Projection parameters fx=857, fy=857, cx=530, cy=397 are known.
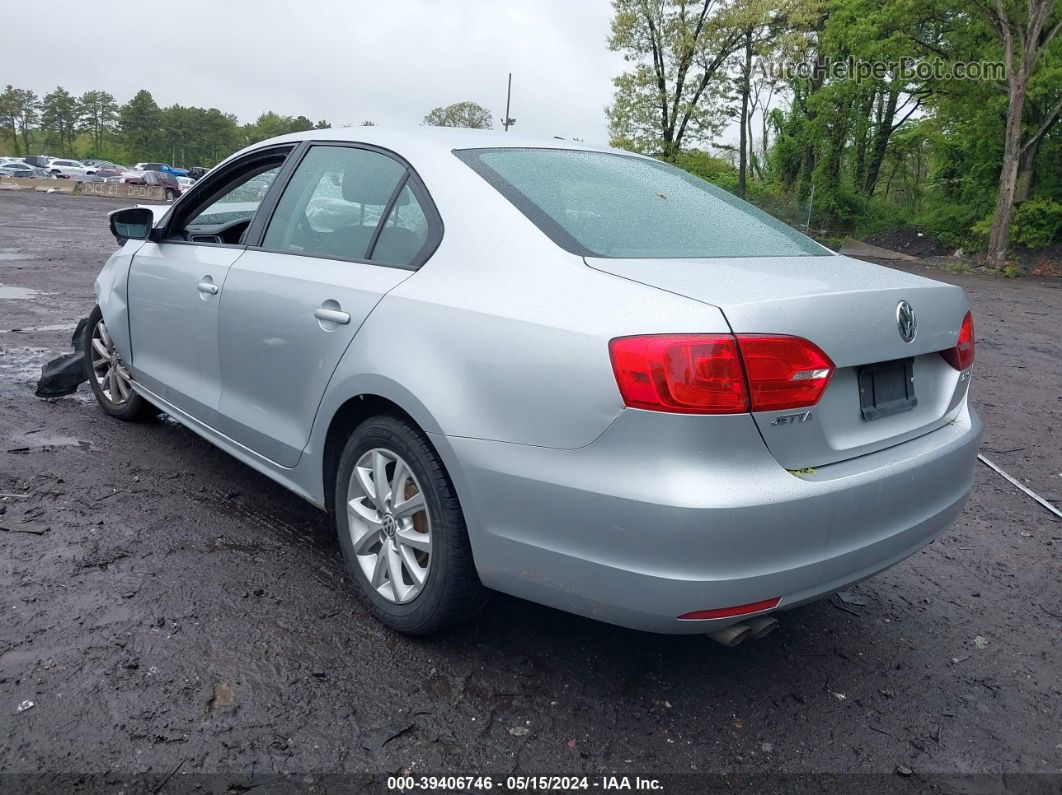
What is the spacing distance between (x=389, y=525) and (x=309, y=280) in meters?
0.97

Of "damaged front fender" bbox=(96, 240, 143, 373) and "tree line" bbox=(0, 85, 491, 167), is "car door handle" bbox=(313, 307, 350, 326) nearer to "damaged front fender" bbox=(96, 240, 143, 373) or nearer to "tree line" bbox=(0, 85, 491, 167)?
"damaged front fender" bbox=(96, 240, 143, 373)

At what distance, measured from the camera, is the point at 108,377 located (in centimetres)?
511

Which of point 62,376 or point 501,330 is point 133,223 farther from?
point 501,330

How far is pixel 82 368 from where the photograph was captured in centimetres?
561

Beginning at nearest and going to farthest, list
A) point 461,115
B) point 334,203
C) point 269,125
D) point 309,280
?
point 309,280 < point 334,203 < point 461,115 < point 269,125

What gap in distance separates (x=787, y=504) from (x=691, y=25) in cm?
3372

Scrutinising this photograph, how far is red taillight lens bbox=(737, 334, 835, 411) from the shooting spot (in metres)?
2.16

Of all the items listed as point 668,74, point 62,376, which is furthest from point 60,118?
point 62,376

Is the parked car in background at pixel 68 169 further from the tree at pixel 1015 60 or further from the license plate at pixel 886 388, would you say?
the license plate at pixel 886 388

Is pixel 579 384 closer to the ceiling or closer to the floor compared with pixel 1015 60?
closer to the floor

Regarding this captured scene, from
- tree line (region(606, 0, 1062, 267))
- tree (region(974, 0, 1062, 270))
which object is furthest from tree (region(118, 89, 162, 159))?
tree (region(974, 0, 1062, 270))

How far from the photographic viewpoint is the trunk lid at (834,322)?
223cm

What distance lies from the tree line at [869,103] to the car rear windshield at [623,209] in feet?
72.1

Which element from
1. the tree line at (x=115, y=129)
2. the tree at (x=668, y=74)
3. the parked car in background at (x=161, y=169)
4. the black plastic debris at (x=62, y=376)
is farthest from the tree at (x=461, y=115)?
the black plastic debris at (x=62, y=376)
